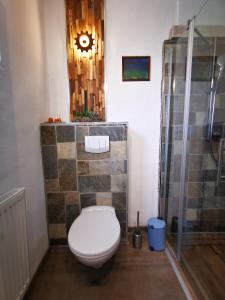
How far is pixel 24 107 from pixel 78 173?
786mm

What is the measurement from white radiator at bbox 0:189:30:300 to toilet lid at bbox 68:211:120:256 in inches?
12.8

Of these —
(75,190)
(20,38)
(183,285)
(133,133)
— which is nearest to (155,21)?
(133,133)

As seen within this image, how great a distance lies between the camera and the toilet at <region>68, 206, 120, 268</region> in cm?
120

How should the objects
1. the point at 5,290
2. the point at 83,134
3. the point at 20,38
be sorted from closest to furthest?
1. the point at 5,290
2. the point at 20,38
3. the point at 83,134

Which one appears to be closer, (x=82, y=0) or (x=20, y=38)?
(x=20, y=38)

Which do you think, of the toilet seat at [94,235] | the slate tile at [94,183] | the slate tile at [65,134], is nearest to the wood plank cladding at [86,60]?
the slate tile at [65,134]

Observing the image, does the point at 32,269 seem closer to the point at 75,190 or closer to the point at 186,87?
the point at 75,190

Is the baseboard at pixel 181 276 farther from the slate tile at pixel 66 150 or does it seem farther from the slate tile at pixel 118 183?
the slate tile at pixel 66 150

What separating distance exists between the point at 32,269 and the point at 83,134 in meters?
1.21

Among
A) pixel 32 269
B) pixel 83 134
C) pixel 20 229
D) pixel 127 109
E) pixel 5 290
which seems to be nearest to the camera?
pixel 5 290

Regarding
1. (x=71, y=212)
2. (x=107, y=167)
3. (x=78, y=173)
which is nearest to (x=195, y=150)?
(x=107, y=167)

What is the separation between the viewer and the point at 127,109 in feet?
6.41

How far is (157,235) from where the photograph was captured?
1808 millimetres

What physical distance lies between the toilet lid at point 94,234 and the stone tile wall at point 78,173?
269mm
